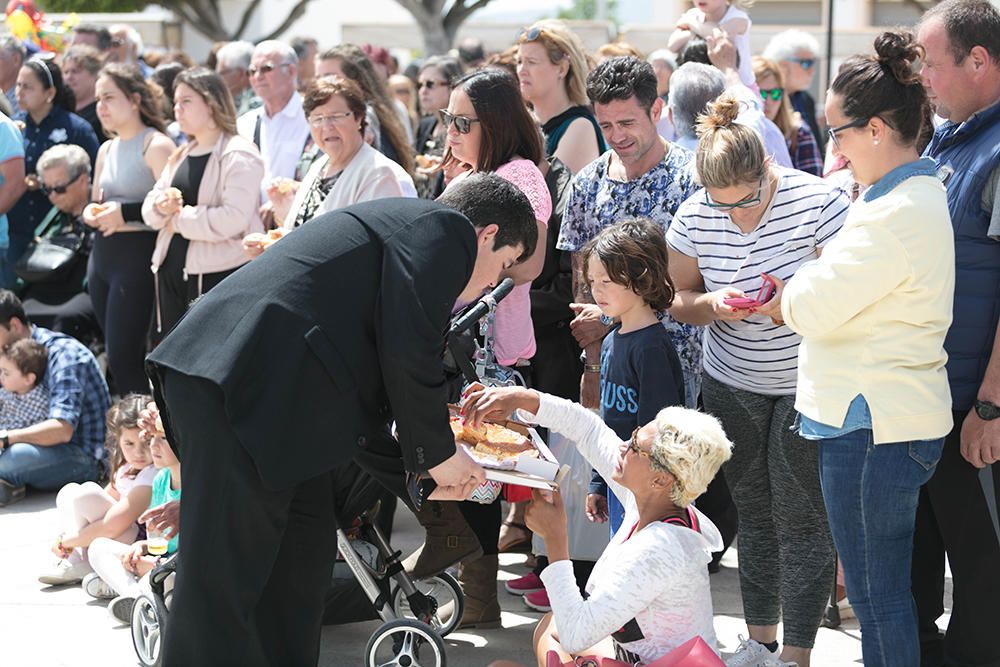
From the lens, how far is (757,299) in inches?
137

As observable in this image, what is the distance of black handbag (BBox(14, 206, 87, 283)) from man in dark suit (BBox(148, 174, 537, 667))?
14.9ft

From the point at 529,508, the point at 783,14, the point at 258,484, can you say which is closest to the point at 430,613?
the point at 529,508

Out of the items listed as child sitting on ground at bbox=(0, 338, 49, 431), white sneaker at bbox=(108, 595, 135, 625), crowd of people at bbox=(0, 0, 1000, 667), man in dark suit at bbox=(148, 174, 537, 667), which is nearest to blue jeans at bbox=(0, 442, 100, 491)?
crowd of people at bbox=(0, 0, 1000, 667)

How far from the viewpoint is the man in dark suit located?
2.83 metres

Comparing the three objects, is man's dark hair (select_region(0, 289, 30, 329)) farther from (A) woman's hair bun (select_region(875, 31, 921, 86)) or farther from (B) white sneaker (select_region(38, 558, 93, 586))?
(A) woman's hair bun (select_region(875, 31, 921, 86))

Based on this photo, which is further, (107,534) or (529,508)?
(107,534)

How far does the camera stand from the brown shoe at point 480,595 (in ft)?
14.3

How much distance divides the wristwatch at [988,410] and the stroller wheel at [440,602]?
5.67 ft

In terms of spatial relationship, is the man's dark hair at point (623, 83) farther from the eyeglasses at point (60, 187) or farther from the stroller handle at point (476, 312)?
the eyeglasses at point (60, 187)

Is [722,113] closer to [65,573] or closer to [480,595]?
[480,595]

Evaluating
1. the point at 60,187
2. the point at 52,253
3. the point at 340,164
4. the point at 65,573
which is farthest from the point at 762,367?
the point at 60,187

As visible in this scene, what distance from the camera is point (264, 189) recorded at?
6180 mm

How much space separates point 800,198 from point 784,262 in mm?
198

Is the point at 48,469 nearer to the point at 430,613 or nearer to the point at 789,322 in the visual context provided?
the point at 430,613
